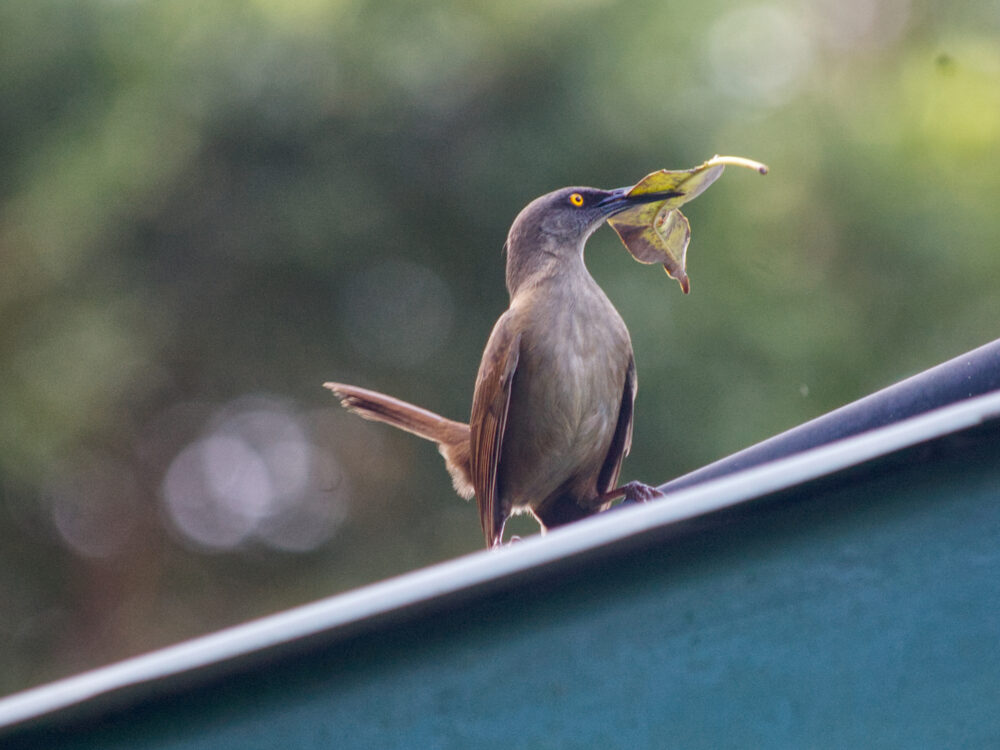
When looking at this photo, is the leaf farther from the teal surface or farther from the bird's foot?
the teal surface

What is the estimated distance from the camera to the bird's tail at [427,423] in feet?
15.8

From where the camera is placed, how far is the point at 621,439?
4.47 m

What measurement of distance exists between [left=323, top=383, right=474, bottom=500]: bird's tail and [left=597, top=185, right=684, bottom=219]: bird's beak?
41.5 inches

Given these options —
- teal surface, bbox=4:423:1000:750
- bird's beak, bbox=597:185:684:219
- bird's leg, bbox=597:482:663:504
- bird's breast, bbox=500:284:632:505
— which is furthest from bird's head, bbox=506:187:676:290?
teal surface, bbox=4:423:1000:750

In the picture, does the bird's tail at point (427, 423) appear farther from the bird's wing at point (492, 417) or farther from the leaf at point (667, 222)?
the leaf at point (667, 222)

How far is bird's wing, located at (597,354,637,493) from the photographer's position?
436 cm

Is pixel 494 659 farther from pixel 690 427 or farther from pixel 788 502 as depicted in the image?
pixel 690 427

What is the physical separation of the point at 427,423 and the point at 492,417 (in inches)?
30.4

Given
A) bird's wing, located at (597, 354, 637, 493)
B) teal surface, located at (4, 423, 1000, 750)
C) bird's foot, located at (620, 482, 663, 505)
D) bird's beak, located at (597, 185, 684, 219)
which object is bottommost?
teal surface, located at (4, 423, 1000, 750)

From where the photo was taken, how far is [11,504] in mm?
8328

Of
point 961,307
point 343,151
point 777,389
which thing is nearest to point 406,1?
point 343,151

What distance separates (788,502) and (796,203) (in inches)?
267

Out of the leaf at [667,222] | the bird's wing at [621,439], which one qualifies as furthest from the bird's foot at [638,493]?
the leaf at [667,222]

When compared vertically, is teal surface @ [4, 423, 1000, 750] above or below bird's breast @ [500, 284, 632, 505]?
below
